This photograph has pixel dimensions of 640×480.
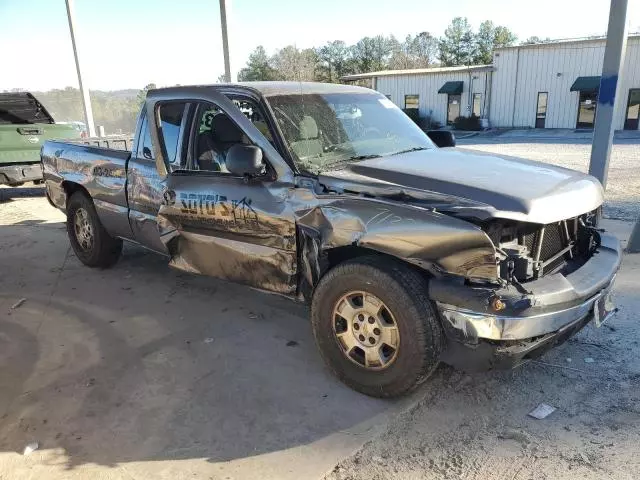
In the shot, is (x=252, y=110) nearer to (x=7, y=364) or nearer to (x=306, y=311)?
(x=306, y=311)

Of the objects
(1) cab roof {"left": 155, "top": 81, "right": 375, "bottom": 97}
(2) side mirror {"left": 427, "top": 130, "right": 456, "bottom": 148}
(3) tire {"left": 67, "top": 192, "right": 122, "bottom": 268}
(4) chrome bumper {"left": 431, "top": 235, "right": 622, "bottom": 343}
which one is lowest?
(3) tire {"left": 67, "top": 192, "right": 122, "bottom": 268}

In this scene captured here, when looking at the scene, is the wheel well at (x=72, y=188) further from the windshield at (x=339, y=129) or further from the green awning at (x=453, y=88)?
the green awning at (x=453, y=88)

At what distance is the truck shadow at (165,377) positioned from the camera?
3.00 m

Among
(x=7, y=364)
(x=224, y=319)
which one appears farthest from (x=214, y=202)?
(x=7, y=364)

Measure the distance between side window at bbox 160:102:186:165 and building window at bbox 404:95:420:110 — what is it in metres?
32.9

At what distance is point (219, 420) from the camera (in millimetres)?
3148

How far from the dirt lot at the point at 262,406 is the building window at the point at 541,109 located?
28.8 meters

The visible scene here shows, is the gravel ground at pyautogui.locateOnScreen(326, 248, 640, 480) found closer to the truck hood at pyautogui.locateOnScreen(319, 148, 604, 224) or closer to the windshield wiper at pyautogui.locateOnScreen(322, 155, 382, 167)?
the truck hood at pyautogui.locateOnScreen(319, 148, 604, 224)

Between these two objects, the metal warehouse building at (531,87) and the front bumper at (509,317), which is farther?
the metal warehouse building at (531,87)

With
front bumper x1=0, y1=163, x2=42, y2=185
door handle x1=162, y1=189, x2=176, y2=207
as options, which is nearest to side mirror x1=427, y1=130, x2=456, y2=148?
door handle x1=162, y1=189, x2=176, y2=207

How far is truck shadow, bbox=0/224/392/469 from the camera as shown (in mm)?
3000

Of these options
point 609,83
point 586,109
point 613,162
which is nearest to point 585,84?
point 586,109

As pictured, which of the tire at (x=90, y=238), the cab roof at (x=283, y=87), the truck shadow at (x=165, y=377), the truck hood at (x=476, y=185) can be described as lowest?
the truck shadow at (x=165, y=377)

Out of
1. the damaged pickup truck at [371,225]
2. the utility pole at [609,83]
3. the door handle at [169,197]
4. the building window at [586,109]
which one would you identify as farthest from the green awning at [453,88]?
the door handle at [169,197]
